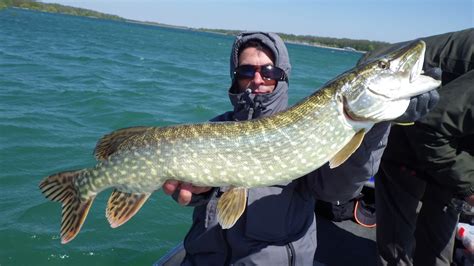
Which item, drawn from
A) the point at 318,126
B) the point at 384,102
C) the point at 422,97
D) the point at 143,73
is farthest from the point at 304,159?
the point at 143,73

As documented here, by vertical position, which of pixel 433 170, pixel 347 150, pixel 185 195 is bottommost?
pixel 185 195

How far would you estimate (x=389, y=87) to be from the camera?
7.80 ft

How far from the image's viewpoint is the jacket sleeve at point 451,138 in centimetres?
284

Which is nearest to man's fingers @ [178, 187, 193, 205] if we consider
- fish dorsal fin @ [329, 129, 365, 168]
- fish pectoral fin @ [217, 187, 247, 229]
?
fish pectoral fin @ [217, 187, 247, 229]

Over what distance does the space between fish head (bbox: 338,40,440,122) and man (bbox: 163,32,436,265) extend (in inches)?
5.8

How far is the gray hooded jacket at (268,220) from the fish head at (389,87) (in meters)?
0.17

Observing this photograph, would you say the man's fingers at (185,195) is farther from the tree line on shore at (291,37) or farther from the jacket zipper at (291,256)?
the tree line on shore at (291,37)

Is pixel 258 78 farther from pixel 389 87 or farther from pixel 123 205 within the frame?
pixel 123 205

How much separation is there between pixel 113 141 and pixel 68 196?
0.51 meters

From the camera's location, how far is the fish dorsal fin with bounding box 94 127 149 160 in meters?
2.79

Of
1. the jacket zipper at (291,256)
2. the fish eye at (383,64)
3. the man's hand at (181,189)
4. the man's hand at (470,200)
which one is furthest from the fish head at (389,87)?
the man's hand at (470,200)

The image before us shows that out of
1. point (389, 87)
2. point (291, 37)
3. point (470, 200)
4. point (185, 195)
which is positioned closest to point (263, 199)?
point (185, 195)

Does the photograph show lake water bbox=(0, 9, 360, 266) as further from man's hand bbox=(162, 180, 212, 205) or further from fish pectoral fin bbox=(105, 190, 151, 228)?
man's hand bbox=(162, 180, 212, 205)

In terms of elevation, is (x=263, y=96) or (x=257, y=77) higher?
(x=257, y=77)
